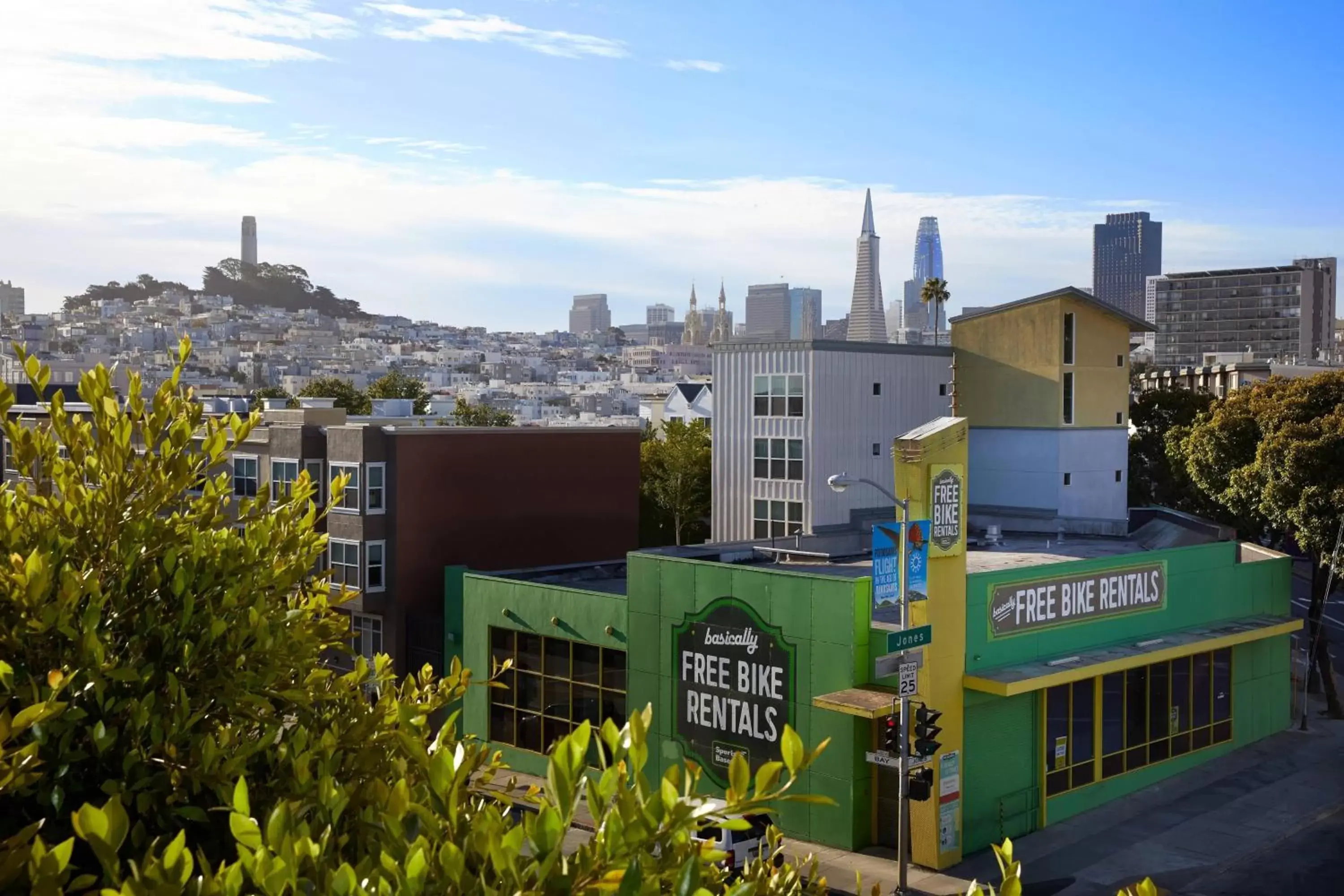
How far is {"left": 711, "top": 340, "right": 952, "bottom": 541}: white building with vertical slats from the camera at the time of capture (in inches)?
1645

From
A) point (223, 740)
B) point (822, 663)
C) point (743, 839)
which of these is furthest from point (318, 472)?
point (223, 740)

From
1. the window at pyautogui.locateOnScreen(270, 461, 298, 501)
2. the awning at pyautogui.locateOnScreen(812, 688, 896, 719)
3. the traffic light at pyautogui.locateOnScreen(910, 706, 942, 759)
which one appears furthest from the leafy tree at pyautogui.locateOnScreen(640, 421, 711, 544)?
the traffic light at pyautogui.locateOnScreen(910, 706, 942, 759)

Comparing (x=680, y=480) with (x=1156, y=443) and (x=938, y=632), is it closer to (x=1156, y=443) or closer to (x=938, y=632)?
(x=1156, y=443)

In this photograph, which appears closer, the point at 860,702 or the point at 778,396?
the point at 860,702

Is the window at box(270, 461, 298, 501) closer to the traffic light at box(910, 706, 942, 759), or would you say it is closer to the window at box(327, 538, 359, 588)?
the window at box(327, 538, 359, 588)

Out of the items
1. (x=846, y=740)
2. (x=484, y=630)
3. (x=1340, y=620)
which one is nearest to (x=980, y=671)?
(x=846, y=740)

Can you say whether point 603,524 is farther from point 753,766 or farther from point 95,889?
point 95,889

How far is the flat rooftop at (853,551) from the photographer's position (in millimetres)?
35281

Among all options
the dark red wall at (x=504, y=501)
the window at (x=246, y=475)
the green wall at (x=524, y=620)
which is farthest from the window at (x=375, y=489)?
the window at (x=246, y=475)

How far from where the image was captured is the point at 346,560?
40.4m

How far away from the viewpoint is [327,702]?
927cm

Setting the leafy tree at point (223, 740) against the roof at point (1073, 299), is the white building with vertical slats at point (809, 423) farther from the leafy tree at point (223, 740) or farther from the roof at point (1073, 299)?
the leafy tree at point (223, 740)

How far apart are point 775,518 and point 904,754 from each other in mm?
19019

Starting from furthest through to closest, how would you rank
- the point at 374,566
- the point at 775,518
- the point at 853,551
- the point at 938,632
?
the point at 775,518
the point at 853,551
the point at 374,566
the point at 938,632
